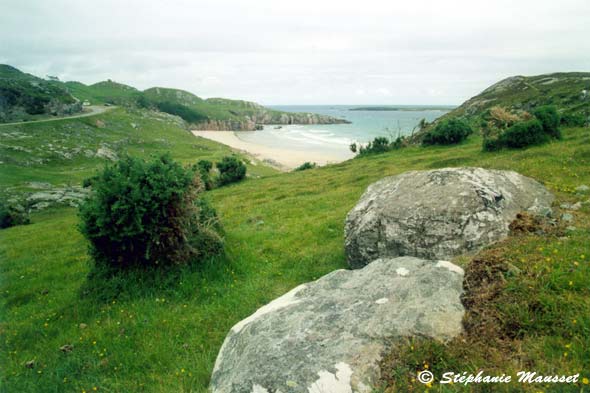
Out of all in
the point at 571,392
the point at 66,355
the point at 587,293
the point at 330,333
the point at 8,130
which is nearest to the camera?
the point at 571,392

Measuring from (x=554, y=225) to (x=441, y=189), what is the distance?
2621mm

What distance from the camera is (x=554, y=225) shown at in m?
7.14

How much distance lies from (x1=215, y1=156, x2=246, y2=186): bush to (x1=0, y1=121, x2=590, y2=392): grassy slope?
1060 inches

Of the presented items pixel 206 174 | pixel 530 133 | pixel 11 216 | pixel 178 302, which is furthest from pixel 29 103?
pixel 530 133

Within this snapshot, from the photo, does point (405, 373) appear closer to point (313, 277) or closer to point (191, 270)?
point (313, 277)

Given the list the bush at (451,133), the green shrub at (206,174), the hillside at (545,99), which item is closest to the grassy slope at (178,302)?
the bush at (451,133)

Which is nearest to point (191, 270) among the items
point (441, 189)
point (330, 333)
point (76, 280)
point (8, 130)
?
point (76, 280)

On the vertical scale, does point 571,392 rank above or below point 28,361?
above

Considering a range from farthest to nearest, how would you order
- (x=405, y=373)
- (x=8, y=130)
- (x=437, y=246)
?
(x=8, y=130), (x=437, y=246), (x=405, y=373)

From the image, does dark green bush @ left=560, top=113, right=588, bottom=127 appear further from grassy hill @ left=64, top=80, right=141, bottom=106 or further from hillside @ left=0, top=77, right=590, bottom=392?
grassy hill @ left=64, top=80, right=141, bottom=106

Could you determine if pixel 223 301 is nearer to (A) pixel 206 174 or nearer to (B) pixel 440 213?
(B) pixel 440 213

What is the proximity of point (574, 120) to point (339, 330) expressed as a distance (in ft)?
101

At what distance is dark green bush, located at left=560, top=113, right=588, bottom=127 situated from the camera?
83.9ft

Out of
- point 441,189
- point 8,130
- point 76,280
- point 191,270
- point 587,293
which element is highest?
point 8,130
